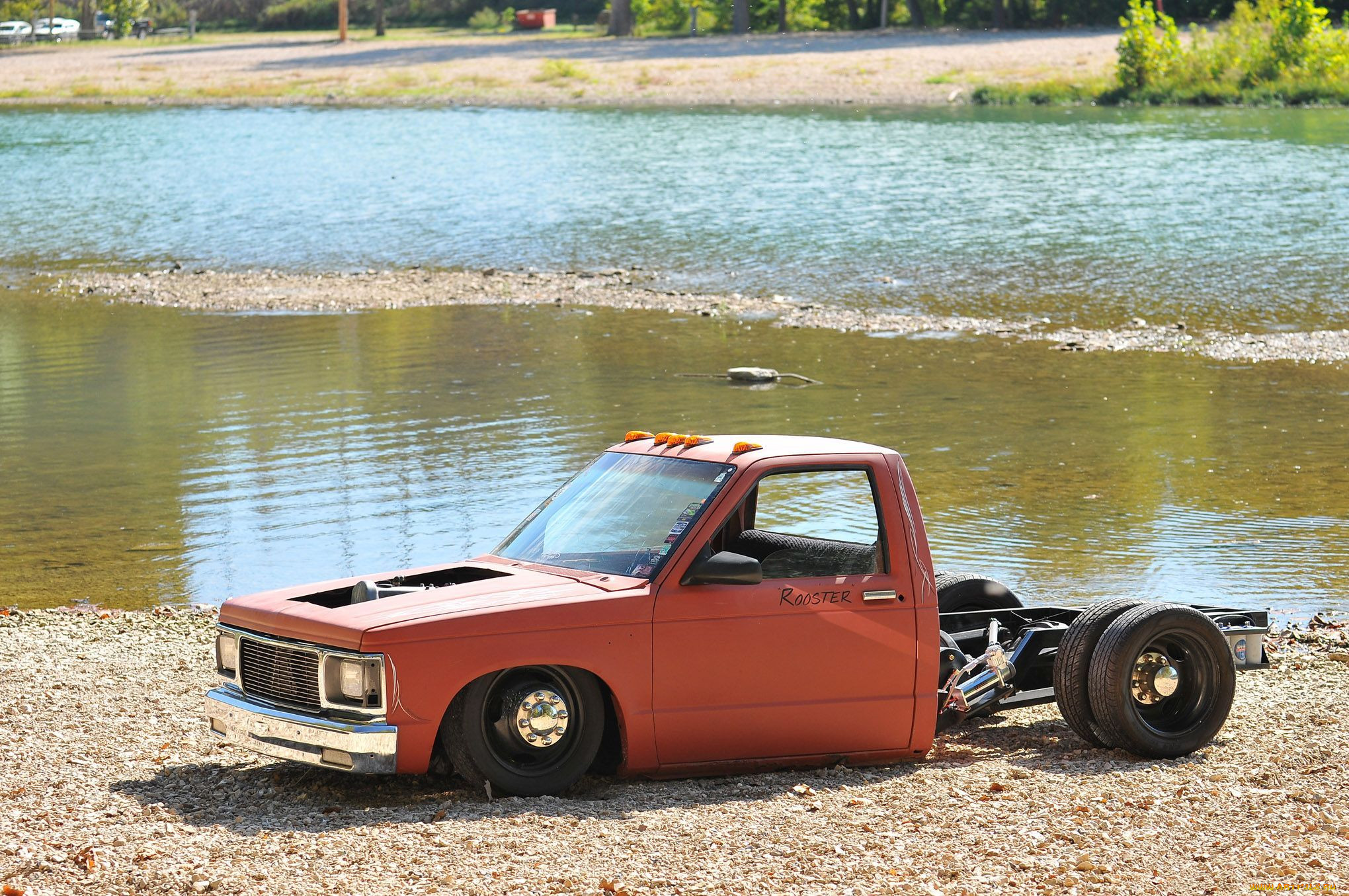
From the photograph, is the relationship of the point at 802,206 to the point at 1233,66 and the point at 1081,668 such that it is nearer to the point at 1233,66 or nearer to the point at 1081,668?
the point at 1081,668

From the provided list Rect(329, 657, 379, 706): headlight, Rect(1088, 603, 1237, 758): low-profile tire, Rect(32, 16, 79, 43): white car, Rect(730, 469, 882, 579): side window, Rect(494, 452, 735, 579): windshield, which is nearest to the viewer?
Rect(329, 657, 379, 706): headlight

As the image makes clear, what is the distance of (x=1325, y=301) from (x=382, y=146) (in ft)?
111

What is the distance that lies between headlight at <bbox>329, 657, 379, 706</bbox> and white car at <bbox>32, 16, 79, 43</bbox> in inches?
4454

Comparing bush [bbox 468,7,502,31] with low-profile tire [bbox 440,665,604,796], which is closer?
low-profile tire [bbox 440,665,604,796]

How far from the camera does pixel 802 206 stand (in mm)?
37188

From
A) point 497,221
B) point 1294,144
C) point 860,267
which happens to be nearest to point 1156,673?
point 860,267

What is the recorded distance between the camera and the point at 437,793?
670cm

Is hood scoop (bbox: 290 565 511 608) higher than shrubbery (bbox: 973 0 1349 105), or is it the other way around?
shrubbery (bbox: 973 0 1349 105)

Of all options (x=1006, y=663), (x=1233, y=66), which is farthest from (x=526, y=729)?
(x=1233, y=66)

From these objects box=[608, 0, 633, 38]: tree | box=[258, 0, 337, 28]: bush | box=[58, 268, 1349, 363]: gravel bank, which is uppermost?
box=[258, 0, 337, 28]: bush

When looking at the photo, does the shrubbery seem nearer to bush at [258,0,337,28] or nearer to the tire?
the tire

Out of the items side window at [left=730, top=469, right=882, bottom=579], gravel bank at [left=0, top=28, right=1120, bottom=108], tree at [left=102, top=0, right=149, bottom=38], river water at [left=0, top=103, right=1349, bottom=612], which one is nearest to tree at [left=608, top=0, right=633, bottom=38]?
gravel bank at [left=0, top=28, right=1120, bottom=108]

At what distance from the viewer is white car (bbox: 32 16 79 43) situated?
11038 centimetres

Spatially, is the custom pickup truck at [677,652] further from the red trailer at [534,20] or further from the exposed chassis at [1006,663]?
the red trailer at [534,20]
